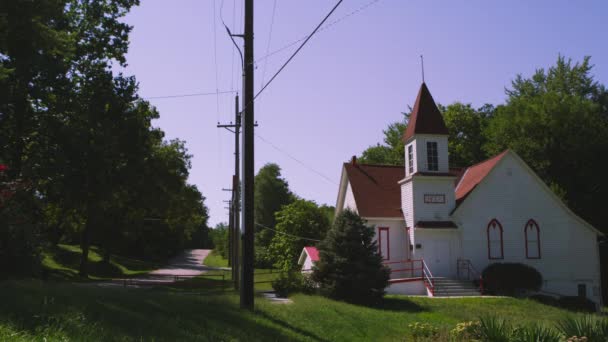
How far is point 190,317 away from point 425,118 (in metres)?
22.6

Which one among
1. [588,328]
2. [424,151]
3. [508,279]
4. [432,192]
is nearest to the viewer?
[588,328]

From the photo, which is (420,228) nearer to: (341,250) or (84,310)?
(341,250)

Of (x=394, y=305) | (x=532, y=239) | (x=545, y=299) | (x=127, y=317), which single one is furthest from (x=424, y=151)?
(x=127, y=317)

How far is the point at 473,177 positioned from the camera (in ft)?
110

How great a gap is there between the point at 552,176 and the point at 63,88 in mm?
34300

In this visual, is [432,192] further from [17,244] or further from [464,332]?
[17,244]

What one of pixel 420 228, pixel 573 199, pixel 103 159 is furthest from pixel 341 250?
pixel 573 199

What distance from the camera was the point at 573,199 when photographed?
40.5 meters

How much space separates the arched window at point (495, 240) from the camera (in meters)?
30.7

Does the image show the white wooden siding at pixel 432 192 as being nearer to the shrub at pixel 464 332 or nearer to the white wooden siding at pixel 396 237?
the white wooden siding at pixel 396 237

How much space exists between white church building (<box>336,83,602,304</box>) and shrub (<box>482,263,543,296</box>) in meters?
1.42

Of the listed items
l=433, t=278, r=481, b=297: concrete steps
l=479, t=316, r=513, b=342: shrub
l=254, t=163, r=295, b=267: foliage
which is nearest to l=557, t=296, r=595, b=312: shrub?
l=433, t=278, r=481, b=297: concrete steps

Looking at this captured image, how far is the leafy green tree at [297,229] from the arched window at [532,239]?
23.1 metres

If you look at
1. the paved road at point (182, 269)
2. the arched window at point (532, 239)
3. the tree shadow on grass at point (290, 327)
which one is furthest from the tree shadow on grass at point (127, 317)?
the paved road at point (182, 269)
